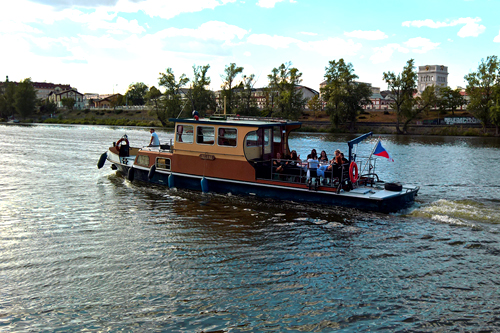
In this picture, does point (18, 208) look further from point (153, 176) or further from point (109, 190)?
point (153, 176)

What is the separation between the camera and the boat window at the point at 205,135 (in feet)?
62.8

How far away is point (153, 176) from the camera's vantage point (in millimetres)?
21312

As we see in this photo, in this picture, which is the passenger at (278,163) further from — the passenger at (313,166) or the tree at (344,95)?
the tree at (344,95)

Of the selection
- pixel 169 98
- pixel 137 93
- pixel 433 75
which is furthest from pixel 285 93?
pixel 433 75

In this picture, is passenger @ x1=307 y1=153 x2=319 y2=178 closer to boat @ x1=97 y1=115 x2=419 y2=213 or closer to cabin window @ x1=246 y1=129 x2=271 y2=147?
boat @ x1=97 y1=115 x2=419 y2=213

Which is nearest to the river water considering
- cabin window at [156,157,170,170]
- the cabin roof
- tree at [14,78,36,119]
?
cabin window at [156,157,170,170]

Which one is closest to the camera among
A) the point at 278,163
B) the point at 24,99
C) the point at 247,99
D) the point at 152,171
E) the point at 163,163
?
the point at 278,163

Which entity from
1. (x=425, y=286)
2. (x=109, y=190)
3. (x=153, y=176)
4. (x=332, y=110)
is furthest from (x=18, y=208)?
(x=332, y=110)

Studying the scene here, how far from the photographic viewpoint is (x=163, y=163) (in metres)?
20.9

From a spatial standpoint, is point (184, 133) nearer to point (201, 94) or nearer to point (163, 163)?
point (163, 163)

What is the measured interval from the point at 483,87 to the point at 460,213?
70.9 meters

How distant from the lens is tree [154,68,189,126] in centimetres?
9476

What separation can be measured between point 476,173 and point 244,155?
1918 centimetres

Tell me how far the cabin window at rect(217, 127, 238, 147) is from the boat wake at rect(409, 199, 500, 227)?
8.13 metres
